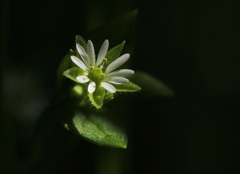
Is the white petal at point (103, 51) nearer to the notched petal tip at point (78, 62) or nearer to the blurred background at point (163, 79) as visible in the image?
the notched petal tip at point (78, 62)

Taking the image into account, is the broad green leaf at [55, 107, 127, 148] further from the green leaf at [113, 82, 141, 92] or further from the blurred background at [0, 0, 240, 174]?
the blurred background at [0, 0, 240, 174]

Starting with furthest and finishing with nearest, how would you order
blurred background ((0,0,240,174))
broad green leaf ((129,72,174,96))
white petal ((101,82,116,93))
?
blurred background ((0,0,240,174))
broad green leaf ((129,72,174,96))
white petal ((101,82,116,93))

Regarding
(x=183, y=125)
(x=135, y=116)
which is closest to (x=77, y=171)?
(x=135, y=116)

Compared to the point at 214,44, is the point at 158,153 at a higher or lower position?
Result: lower

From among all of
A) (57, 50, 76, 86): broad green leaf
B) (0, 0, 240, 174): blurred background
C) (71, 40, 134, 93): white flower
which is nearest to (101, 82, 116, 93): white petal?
(71, 40, 134, 93): white flower

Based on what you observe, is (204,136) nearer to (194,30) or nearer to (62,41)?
(194,30)

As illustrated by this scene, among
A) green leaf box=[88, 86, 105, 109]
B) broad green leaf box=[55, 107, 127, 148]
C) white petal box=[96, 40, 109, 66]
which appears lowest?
broad green leaf box=[55, 107, 127, 148]

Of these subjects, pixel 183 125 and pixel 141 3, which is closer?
pixel 183 125
